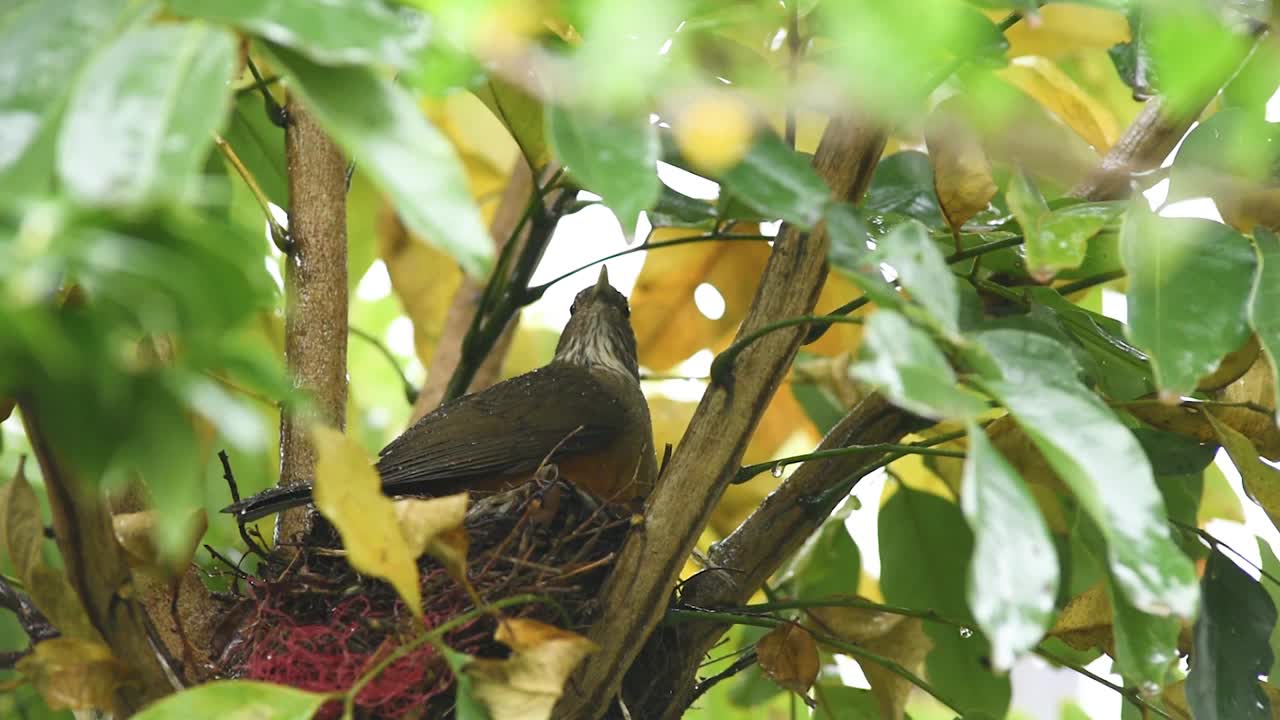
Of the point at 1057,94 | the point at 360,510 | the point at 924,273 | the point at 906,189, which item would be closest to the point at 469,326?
the point at 906,189

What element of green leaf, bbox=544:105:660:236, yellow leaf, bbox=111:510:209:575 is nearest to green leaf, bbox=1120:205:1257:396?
green leaf, bbox=544:105:660:236

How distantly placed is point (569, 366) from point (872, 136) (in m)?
1.39

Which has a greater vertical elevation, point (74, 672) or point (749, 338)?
point (749, 338)

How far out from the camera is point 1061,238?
1.17 meters

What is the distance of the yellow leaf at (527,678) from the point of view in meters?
1.14

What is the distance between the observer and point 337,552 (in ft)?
5.88

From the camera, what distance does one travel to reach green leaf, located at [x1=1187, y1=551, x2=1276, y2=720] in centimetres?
139

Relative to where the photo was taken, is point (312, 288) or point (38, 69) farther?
point (312, 288)

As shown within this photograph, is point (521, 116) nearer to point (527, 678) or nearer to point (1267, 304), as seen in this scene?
point (527, 678)

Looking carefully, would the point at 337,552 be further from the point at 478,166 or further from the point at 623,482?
the point at 478,166

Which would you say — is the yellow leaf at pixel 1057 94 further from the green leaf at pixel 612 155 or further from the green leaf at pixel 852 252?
the green leaf at pixel 612 155

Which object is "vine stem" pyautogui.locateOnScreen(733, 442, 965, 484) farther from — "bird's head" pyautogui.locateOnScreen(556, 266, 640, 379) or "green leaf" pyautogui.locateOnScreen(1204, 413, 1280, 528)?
"bird's head" pyautogui.locateOnScreen(556, 266, 640, 379)

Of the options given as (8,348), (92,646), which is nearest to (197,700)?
(92,646)

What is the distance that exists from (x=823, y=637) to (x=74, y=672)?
0.91 m
